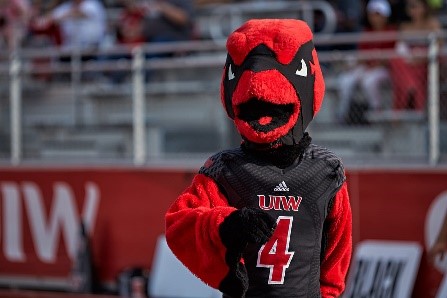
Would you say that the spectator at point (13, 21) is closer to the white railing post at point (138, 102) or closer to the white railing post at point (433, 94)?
the white railing post at point (138, 102)

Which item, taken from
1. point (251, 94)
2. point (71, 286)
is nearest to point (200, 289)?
point (71, 286)

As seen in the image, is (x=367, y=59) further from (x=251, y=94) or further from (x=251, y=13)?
(x=251, y=94)

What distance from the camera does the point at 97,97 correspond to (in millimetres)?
10648

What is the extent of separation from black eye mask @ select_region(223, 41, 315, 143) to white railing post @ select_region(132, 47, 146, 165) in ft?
19.7

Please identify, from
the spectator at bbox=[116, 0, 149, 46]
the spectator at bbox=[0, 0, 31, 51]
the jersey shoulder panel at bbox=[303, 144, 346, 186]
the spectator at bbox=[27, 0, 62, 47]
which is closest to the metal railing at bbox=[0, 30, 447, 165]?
the spectator at bbox=[116, 0, 149, 46]

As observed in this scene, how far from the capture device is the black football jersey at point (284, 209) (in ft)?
13.7

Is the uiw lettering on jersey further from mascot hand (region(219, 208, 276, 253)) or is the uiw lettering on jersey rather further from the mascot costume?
mascot hand (region(219, 208, 276, 253))

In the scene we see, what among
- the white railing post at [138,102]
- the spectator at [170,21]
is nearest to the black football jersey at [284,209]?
the white railing post at [138,102]

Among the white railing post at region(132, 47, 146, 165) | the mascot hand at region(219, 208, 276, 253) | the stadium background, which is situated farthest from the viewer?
the white railing post at region(132, 47, 146, 165)

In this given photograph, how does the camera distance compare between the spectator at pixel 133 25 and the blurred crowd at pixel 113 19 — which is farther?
the spectator at pixel 133 25

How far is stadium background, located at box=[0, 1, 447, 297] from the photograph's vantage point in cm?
879

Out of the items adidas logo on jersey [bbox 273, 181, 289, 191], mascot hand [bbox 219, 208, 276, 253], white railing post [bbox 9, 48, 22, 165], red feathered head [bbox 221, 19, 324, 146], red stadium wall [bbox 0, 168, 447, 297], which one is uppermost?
red feathered head [bbox 221, 19, 324, 146]

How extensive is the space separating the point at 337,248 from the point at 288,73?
698 mm

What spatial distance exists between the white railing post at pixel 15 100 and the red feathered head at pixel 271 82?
7107 mm
